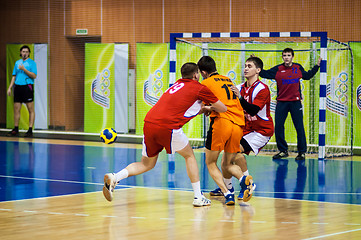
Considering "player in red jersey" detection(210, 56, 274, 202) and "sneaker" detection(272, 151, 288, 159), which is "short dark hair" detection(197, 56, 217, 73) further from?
"sneaker" detection(272, 151, 288, 159)

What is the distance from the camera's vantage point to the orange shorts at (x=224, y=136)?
302 inches

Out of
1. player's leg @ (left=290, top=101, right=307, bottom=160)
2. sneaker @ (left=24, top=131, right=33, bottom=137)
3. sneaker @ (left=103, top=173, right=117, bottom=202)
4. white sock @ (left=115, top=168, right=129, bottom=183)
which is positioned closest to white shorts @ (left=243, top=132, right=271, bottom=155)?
white sock @ (left=115, top=168, right=129, bottom=183)

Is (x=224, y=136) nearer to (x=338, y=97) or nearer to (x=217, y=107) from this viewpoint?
(x=217, y=107)

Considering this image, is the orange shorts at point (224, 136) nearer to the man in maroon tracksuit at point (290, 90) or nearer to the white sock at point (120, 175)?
the white sock at point (120, 175)

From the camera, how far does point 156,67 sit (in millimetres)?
17094

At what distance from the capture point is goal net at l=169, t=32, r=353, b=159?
14.0 metres

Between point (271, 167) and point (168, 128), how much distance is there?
4.57 m

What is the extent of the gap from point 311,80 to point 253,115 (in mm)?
6828

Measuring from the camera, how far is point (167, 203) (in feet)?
25.3

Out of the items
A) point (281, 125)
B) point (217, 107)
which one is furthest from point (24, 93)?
point (217, 107)

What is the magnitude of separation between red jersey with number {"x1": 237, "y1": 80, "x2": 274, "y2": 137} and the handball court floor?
0.86 meters

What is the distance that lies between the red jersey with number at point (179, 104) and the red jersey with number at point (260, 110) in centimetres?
103

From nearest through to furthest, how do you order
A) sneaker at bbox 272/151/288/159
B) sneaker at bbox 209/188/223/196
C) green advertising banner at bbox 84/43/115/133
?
sneaker at bbox 209/188/223/196 → sneaker at bbox 272/151/288/159 → green advertising banner at bbox 84/43/115/133

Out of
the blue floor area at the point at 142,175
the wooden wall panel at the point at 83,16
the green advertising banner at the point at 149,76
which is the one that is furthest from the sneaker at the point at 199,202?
the wooden wall panel at the point at 83,16
